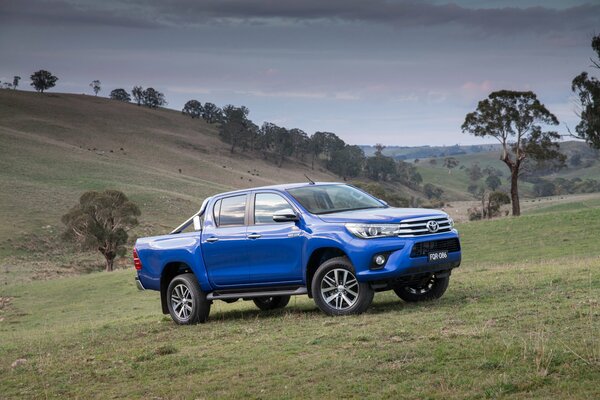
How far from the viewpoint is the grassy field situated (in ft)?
25.7

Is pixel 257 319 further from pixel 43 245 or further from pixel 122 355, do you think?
pixel 43 245

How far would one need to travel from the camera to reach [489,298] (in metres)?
12.8

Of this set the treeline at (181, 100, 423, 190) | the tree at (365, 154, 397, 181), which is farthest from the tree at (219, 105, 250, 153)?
the tree at (365, 154, 397, 181)

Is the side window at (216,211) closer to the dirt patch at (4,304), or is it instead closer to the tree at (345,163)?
the dirt patch at (4,304)

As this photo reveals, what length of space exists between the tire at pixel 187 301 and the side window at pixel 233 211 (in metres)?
1.26

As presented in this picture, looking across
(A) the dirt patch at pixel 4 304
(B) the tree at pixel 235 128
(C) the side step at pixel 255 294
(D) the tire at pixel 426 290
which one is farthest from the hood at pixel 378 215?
(B) the tree at pixel 235 128

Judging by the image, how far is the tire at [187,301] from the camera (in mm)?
14070

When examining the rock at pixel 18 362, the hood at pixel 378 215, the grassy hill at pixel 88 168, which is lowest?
the rock at pixel 18 362

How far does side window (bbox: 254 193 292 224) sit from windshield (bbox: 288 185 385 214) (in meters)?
0.25

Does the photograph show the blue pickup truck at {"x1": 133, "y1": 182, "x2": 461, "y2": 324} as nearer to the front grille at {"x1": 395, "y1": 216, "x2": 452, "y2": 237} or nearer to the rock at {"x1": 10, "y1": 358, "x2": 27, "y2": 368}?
the front grille at {"x1": 395, "y1": 216, "x2": 452, "y2": 237}

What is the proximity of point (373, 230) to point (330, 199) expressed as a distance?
5.27 feet

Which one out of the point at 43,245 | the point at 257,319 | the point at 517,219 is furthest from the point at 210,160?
the point at 257,319

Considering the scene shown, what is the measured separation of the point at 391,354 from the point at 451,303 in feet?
13.2

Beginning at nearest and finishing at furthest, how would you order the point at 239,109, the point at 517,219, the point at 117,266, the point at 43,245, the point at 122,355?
the point at 122,355, the point at 517,219, the point at 117,266, the point at 43,245, the point at 239,109
